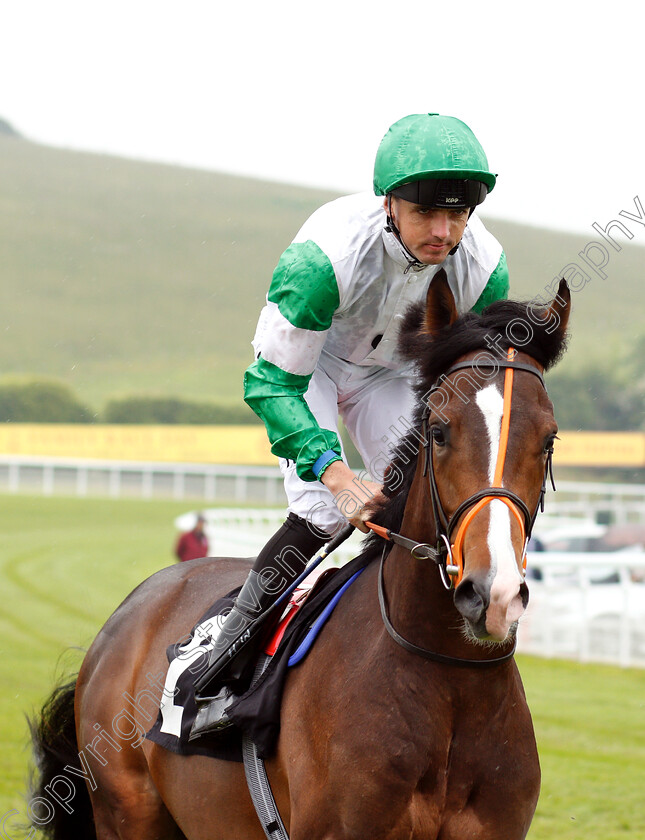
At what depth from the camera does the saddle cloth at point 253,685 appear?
115 inches

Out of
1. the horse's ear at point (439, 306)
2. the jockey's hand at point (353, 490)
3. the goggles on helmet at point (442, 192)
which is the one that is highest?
the goggles on helmet at point (442, 192)

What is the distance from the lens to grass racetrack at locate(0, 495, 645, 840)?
5.99 metres

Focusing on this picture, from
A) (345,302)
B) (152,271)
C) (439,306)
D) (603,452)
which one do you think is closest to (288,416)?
(345,302)

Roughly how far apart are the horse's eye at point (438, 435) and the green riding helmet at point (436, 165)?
0.73 meters

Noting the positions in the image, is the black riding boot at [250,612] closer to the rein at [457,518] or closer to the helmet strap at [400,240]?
the rein at [457,518]

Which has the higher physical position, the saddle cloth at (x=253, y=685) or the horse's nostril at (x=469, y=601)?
the horse's nostril at (x=469, y=601)

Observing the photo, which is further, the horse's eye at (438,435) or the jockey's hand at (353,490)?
the jockey's hand at (353,490)

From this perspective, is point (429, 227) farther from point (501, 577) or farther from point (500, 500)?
point (501, 577)

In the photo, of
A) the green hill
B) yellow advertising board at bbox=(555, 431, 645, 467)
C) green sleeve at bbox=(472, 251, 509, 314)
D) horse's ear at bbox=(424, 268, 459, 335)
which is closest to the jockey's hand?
horse's ear at bbox=(424, 268, 459, 335)

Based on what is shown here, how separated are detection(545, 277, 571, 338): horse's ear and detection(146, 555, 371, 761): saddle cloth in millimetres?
922

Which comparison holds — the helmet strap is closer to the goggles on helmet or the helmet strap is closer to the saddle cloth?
the goggles on helmet

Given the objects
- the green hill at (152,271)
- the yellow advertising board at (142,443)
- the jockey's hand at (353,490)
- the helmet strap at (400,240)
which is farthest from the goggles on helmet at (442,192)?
the green hill at (152,271)

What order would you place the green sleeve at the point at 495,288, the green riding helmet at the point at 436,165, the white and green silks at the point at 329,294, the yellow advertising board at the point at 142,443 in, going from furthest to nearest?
the yellow advertising board at the point at 142,443
the green sleeve at the point at 495,288
the white and green silks at the point at 329,294
the green riding helmet at the point at 436,165

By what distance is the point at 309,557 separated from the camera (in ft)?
10.6
